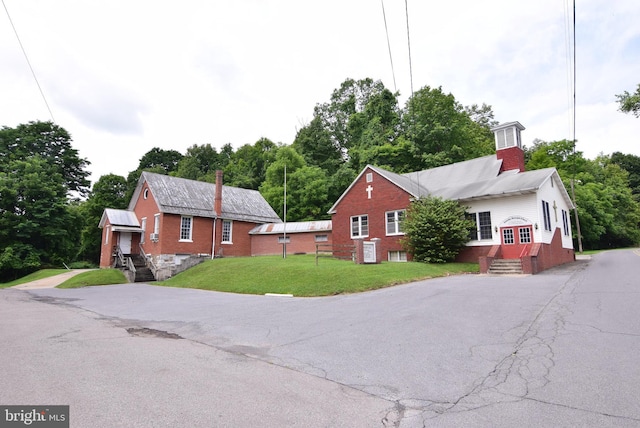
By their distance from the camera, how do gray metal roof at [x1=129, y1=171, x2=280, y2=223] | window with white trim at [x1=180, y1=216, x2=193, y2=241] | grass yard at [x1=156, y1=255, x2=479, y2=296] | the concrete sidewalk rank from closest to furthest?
A: 1. grass yard at [x1=156, y1=255, x2=479, y2=296]
2. the concrete sidewalk
3. window with white trim at [x1=180, y1=216, x2=193, y2=241]
4. gray metal roof at [x1=129, y1=171, x2=280, y2=223]

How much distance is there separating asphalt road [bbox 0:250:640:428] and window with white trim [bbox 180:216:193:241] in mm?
18580

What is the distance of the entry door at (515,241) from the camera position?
1984 cm

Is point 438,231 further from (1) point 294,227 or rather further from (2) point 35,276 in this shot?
(2) point 35,276

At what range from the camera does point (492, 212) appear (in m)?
21.4

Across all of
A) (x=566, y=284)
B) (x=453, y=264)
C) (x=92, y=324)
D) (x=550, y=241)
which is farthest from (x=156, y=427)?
(x=550, y=241)

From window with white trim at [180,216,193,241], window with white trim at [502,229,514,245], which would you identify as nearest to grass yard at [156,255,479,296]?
window with white trim at [502,229,514,245]

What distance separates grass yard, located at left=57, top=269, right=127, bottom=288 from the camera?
22.7m

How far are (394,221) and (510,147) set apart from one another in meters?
9.69

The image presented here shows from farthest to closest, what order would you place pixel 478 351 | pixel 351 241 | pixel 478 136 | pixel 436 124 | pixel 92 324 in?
pixel 478 136
pixel 436 124
pixel 351 241
pixel 92 324
pixel 478 351

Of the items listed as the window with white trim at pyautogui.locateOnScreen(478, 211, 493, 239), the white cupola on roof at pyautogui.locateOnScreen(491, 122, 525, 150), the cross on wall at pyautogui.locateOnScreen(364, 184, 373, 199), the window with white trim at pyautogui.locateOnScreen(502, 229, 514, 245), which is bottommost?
the window with white trim at pyautogui.locateOnScreen(502, 229, 514, 245)

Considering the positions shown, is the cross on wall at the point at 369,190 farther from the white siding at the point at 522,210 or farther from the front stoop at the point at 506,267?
the front stoop at the point at 506,267

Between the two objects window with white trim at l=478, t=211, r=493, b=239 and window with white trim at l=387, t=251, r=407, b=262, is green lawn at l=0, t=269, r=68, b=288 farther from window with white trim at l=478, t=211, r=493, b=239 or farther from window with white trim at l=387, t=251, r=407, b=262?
window with white trim at l=478, t=211, r=493, b=239

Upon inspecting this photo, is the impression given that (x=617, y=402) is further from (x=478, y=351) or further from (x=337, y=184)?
(x=337, y=184)

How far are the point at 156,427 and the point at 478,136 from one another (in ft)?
170
